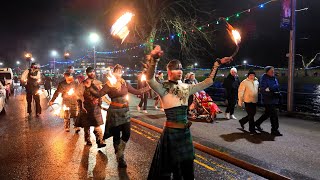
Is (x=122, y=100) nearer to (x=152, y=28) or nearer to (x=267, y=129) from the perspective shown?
(x=267, y=129)

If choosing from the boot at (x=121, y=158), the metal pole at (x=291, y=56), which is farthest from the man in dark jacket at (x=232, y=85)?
the boot at (x=121, y=158)

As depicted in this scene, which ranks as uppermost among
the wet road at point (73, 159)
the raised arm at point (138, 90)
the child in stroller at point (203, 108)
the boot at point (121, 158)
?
the raised arm at point (138, 90)

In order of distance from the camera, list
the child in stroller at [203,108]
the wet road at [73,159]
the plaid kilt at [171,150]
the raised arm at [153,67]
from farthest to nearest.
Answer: the child in stroller at [203,108] → the wet road at [73,159] → the plaid kilt at [171,150] → the raised arm at [153,67]

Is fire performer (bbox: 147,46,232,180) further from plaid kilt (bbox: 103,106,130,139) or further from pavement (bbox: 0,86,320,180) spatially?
plaid kilt (bbox: 103,106,130,139)

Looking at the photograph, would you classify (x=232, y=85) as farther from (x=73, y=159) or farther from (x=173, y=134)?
(x=173, y=134)

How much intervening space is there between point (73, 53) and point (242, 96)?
53148mm

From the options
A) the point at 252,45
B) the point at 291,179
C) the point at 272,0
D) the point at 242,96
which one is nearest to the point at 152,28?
the point at 272,0

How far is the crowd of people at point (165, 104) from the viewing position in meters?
4.07

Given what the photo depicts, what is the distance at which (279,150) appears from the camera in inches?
278

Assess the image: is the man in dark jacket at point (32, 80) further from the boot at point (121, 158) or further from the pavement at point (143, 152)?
the boot at point (121, 158)

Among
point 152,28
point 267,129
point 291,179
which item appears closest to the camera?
point 291,179

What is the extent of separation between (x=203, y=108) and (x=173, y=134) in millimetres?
7207

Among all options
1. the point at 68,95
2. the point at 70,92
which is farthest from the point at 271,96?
the point at 68,95

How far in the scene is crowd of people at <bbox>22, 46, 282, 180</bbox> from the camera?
407cm
